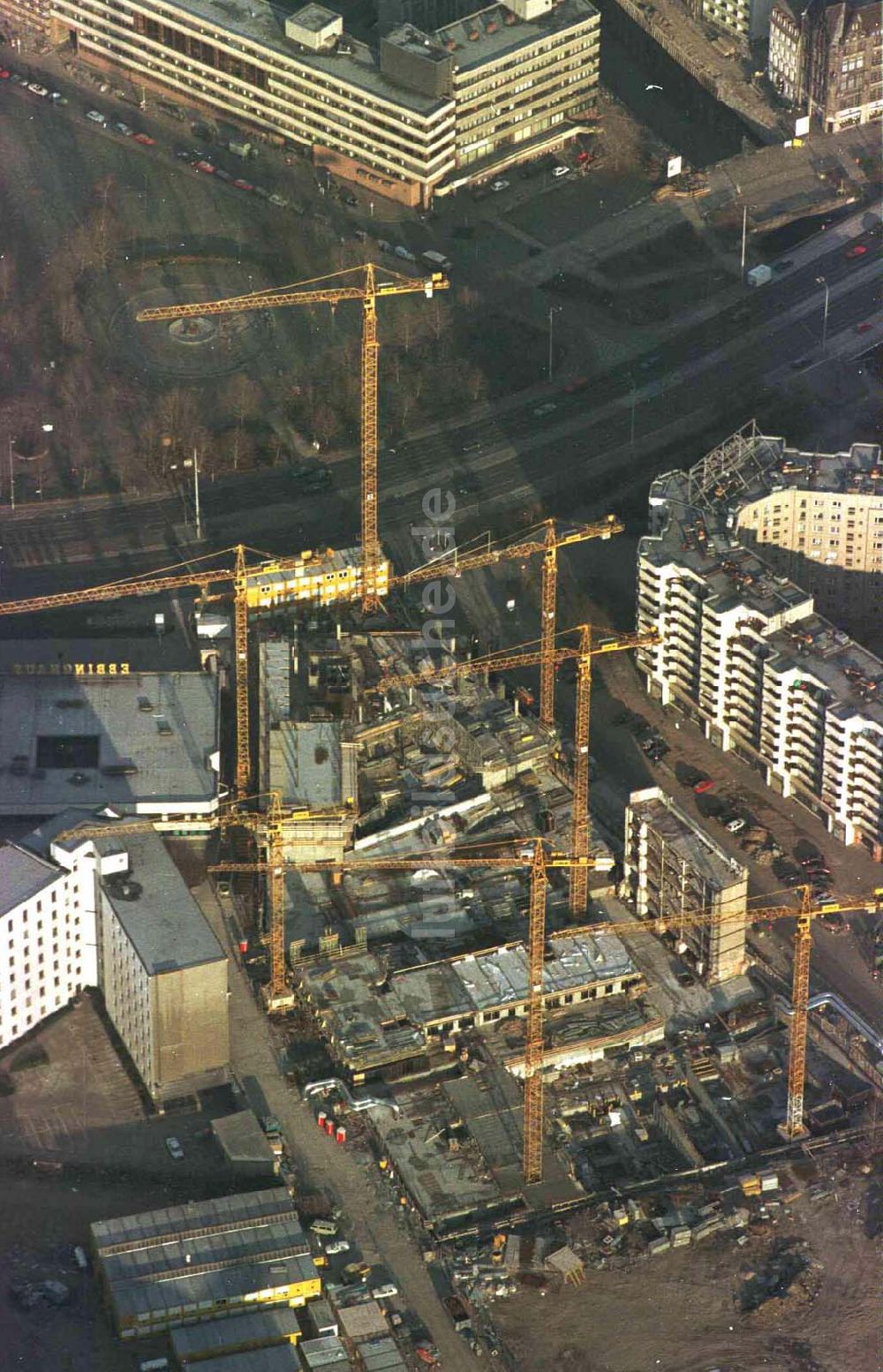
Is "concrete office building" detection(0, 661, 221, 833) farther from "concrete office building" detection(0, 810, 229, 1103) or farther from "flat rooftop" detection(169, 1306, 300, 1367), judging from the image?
"flat rooftop" detection(169, 1306, 300, 1367)

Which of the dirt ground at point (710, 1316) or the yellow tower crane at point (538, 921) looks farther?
the yellow tower crane at point (538, 921)

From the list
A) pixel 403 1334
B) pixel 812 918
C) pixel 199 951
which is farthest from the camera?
pixel 812 918

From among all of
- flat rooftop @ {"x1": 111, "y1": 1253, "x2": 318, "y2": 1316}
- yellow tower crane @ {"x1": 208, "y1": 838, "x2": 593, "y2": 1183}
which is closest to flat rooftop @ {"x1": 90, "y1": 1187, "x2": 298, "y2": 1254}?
flat rooftop @ {"x1": 111, "y1": 1253, "x2": 318, "y2": 1316}

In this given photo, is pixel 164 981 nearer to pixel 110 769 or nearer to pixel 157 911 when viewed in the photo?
pixel 157 911

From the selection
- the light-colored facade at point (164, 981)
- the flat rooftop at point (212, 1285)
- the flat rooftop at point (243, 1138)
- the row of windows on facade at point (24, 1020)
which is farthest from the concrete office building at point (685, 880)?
the row of windows on facade at point (24, 1020)

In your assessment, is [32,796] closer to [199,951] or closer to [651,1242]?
[199,951]

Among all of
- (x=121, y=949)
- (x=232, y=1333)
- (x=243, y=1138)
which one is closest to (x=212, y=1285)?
(x=232, y=1333)

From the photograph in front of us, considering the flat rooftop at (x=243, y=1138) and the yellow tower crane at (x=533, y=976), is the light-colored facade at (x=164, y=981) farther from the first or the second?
the yellow tower crane at (x=533, y=976)

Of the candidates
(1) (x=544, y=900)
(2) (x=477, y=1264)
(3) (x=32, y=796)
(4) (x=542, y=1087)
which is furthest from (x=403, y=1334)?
(3) (x=32, y=796)
